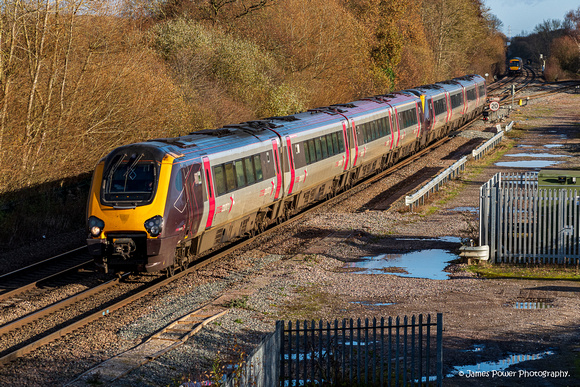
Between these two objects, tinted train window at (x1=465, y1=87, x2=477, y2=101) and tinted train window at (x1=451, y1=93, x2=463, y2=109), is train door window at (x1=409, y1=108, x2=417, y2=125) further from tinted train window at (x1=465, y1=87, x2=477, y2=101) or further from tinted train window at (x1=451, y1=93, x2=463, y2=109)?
tinted train window at (x1=465, y1=87, x2=477, y2=101)

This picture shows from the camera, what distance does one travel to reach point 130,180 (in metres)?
14.6

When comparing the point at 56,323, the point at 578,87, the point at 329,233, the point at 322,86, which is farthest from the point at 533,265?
the point at 578,87

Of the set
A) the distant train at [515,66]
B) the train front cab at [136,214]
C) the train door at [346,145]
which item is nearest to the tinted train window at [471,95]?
the train door at [346,145]

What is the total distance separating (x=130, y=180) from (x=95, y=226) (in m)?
1.17

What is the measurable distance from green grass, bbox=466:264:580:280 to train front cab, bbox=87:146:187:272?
6670 mm

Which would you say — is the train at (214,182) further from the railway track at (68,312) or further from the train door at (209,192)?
the railway track at (68,312)

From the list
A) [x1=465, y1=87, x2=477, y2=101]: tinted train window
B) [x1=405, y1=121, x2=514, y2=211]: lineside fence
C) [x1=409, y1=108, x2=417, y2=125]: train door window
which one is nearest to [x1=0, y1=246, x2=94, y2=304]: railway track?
[x1=405, y1=121, x2=514, y2=211]: lineside fence

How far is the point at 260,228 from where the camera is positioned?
2000 centimetres

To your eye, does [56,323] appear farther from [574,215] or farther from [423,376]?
[574,215]

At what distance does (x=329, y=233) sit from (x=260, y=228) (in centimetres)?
197

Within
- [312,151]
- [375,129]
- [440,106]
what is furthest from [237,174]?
[440,106]

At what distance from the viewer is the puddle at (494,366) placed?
9598mm

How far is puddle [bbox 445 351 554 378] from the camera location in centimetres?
960

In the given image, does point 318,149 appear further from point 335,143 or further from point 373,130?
point 373,130
